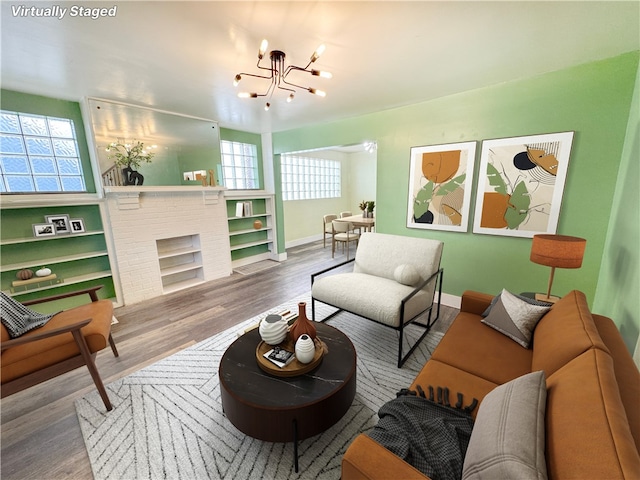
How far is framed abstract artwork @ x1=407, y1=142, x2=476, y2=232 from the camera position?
9.09 feet

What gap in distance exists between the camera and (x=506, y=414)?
33.0 inches

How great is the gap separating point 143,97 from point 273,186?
2.37 m

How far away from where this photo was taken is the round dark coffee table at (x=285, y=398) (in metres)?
1.24

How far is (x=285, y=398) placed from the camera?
128cm

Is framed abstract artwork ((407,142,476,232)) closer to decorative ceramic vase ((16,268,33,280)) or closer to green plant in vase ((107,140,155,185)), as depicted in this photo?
green plant in vase ((107,140,155,185))

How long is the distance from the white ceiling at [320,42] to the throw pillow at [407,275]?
174cm

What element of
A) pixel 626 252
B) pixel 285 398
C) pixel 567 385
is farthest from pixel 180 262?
pixel 626 252

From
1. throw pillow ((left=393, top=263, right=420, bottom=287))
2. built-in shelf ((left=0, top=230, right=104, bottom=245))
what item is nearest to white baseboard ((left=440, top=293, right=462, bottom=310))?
throw pillow ((left=393, top=263, right=420, bottom=287))

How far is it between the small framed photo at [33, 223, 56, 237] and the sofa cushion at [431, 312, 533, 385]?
3.92 metres

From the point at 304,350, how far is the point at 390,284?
1251 mm

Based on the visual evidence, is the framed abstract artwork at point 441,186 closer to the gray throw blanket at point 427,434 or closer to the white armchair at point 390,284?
the white armchair at point 390,284

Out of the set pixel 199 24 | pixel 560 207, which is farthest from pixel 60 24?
pixel 560 207

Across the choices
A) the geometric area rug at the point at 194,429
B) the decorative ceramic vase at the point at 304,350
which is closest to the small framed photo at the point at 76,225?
the geometric area rug at the point at 194,429

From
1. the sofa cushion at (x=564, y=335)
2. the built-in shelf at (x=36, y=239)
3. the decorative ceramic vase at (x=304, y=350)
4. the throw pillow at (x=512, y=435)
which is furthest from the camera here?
the built-in shelf at (x=36, y=239)
